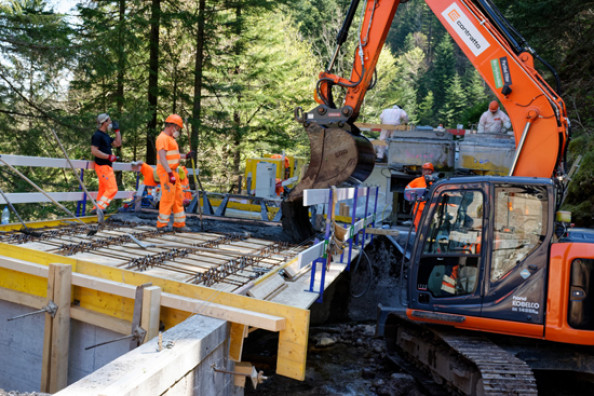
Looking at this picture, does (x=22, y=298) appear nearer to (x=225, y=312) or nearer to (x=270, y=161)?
(x=225, y=312)

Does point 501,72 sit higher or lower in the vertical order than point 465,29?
lower

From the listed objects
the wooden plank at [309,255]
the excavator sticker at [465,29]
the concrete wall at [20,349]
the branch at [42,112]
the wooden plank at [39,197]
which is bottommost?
the concrete wall at [20,349]

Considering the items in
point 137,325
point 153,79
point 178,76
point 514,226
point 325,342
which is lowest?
point 325,342

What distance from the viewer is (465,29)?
6523 mm

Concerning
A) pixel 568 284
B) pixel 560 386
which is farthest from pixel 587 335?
pixel 560 386

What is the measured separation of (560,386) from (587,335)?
1.48 meters

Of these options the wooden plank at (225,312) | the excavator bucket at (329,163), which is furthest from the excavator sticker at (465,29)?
the wooden plank at (225,312)

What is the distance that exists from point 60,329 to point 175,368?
7.61 ft

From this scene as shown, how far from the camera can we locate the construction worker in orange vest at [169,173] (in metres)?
7.67

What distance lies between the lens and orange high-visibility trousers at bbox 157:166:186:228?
7.72 metres

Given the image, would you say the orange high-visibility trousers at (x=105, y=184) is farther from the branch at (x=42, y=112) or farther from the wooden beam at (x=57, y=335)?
the branch at (x=42, y=112)

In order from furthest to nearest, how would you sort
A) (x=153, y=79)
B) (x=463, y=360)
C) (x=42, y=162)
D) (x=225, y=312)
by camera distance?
(x=153, y=79)
(x=42, y=162)
(x=463, y=360)
(x=225, y=312)

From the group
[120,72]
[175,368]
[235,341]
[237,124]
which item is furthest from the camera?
[237,124]

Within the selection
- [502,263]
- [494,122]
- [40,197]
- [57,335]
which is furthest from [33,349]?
[494,122]
